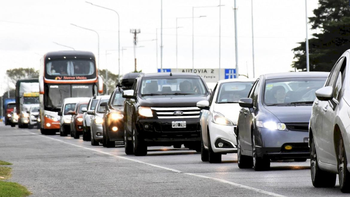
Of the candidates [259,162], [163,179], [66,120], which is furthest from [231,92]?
[66,120]

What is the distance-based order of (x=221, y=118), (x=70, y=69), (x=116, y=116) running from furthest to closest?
(x=70, y=69) < (x=116, y=116) < (x=221, y=118)

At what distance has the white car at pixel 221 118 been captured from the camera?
1975cm

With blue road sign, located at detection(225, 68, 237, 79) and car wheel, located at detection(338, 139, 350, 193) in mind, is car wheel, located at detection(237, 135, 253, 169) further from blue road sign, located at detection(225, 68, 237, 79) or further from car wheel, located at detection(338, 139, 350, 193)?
blue road sign, located at detection(225, 68, 237, 79)

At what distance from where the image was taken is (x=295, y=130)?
52.4ft

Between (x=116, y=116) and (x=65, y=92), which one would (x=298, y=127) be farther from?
(x=65, y=92)

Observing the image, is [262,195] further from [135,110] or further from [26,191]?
[135,110]

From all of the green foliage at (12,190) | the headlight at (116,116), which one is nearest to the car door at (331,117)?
the green foliage at (12,190)

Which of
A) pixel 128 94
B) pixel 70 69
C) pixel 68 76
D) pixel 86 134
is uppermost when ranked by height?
pixel 70 69

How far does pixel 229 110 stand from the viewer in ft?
66.3

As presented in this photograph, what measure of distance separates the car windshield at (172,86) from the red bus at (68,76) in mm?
26513

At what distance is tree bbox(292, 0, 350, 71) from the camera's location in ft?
294

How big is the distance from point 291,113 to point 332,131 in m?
4.85

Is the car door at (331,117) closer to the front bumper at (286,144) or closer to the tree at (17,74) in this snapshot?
the front bumper at (286,144)

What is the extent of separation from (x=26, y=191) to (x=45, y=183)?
170cm
